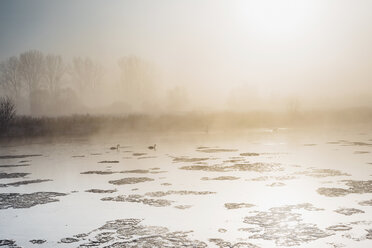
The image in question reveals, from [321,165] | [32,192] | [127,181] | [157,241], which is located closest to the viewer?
[157,241]

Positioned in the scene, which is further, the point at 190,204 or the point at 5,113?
the point at 5,113

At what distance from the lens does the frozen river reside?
24.6 feet

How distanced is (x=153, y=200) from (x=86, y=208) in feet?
6.15

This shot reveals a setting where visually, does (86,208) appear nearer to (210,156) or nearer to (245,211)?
(245,211)

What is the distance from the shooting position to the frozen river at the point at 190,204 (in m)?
7.51

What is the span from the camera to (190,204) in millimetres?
10320

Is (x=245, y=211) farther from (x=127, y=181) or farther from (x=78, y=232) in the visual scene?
(x=127, y=181)

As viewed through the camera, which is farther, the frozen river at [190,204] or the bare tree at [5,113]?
the bare tree at [5,113]

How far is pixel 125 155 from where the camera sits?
22.9 meters

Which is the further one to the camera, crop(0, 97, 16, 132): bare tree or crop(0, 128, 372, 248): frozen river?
crop(0, 97, 16, 132): bare tree

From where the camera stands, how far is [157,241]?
24.1 ft

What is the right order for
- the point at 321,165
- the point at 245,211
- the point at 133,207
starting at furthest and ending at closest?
1. the point at 321,165
2. the point at 133,207
3. the point at 245,211

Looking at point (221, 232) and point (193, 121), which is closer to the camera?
point (221, 232)

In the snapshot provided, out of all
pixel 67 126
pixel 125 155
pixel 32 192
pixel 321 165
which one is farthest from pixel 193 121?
pixel 32 192
